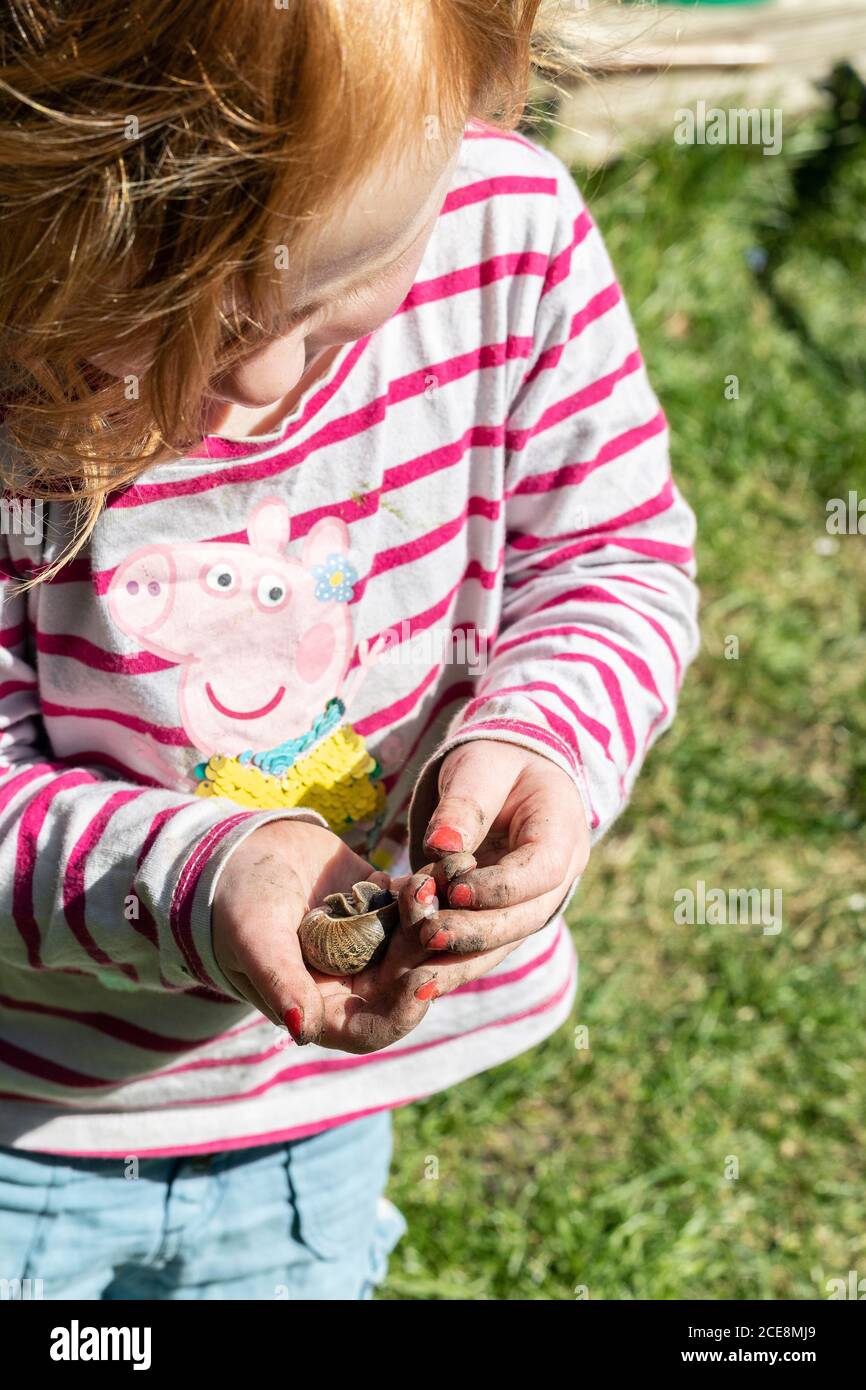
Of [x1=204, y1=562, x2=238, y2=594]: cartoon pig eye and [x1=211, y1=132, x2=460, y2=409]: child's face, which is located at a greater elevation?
[x1=211, y1=132, x2=460, y2=409]: child's face

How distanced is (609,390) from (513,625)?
27 centimetres

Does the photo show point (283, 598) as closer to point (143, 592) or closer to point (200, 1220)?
point (143, 592)

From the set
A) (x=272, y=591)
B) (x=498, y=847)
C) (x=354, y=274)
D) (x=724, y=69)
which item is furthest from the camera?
(x=724, y=69)

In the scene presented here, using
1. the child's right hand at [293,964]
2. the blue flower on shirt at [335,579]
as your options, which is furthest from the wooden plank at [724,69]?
the child's right hand at [293,964]

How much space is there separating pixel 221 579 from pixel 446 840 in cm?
37

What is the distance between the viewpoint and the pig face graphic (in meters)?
1.30

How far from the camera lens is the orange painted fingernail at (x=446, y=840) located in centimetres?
111

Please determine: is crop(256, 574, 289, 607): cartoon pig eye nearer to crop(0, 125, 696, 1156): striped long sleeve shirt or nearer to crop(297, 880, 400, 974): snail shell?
crop(0, 125, 696, 1156): striped long sleeve shirt

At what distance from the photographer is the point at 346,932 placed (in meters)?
1.15

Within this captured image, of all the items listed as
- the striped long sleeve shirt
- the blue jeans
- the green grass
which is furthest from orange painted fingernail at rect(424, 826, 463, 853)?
the green grass

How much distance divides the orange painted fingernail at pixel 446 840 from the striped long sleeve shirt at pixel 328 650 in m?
0.16

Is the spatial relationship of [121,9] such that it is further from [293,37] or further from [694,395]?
[694,395]

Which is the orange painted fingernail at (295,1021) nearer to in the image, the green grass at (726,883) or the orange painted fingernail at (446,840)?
the orange painted fingernail at (446,840)

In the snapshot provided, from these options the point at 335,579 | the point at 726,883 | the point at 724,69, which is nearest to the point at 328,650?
the point at 335,579
